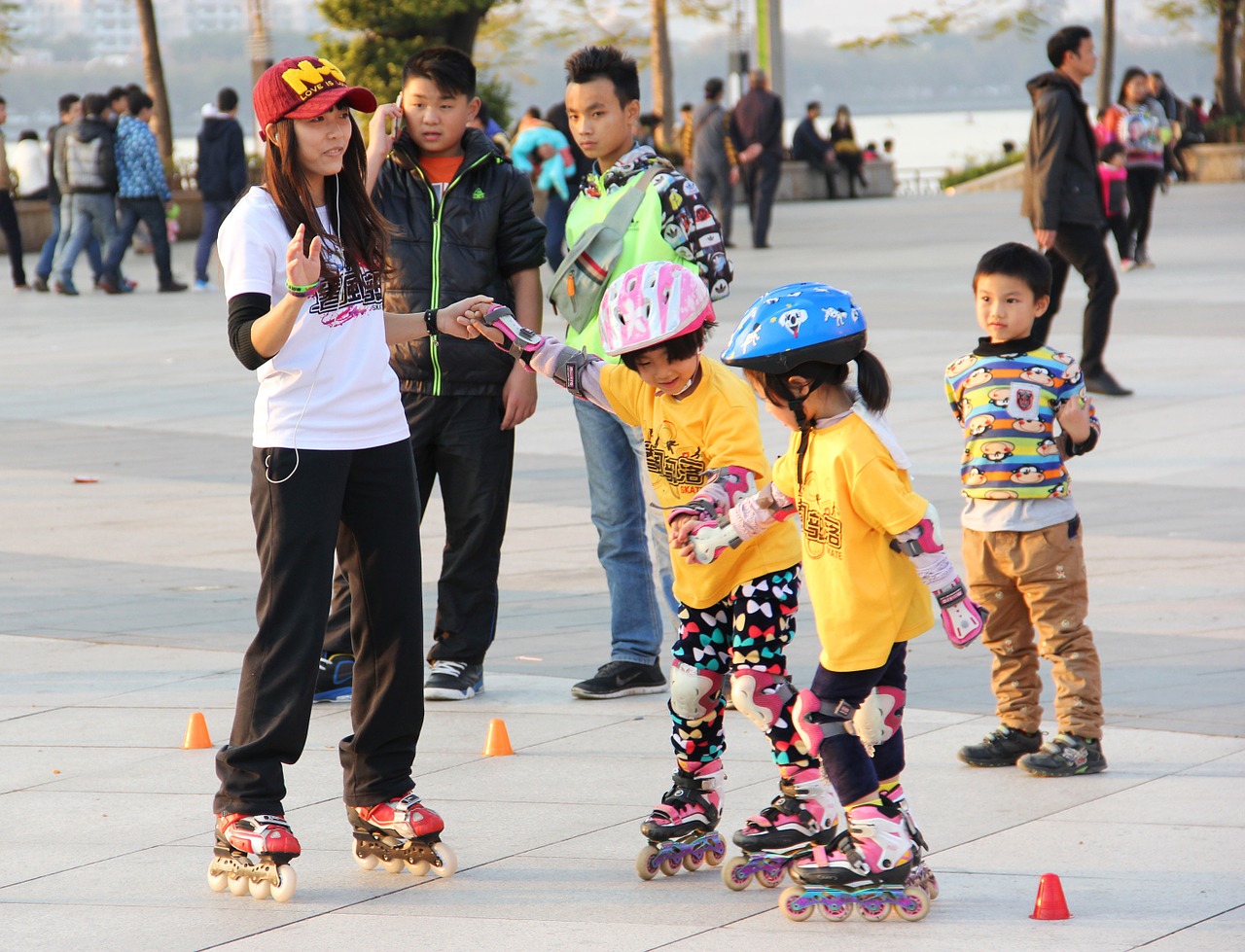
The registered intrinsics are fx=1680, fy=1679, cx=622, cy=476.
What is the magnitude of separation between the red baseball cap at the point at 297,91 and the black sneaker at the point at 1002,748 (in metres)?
2.53

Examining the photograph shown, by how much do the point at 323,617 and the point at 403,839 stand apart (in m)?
0.57

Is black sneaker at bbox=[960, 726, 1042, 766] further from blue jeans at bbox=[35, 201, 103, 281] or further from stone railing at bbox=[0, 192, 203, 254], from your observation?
stone railing at bbox=[0, 192, 203, 254]

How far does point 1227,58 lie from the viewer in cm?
3338

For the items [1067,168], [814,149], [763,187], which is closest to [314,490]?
[1067,168]

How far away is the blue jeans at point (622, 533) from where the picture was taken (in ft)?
18.7

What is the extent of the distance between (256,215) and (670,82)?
32.4m

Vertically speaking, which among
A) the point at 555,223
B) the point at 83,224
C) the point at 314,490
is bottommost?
the point at 555,223

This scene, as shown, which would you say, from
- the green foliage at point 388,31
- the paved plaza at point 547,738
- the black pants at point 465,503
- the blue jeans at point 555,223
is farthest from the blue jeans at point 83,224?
the black pants at point 465,503

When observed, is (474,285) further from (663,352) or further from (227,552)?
(227,552)

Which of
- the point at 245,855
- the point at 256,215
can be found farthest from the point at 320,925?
the point at 256,215

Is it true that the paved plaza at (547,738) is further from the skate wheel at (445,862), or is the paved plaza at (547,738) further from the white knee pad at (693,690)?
the white knee pad at (693,690)

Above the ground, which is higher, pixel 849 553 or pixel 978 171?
pixel 849 553

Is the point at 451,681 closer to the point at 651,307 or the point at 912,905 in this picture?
the point at 651,307

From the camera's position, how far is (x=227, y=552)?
25.4 ft
